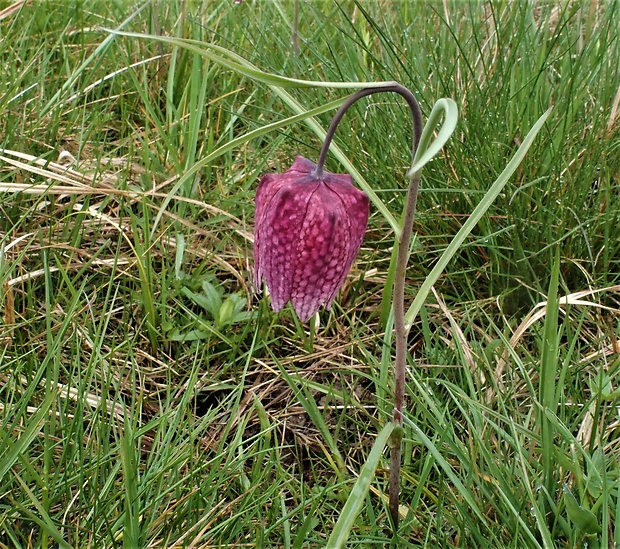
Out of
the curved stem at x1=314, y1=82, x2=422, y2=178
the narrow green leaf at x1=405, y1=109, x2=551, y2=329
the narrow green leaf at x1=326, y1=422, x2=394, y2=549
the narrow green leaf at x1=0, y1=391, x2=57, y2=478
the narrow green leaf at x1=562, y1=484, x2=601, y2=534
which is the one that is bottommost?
the narrow green leaf at x1=562, y1=484, x2=601, y2=534

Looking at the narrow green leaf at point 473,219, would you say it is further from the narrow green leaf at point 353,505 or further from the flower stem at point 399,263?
the narrow green leaf at point 353,505

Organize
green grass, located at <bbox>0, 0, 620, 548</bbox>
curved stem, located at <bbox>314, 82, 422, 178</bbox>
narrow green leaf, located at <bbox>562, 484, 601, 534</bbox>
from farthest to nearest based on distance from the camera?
green grass, located at <bbox>0, 0, 620, 548</bbox>
narrow green leaf, located at <bbox>562, 484, 601, 534</bbox>
curved stem, located at <bbox>314, 82, 422, 178</bbox>

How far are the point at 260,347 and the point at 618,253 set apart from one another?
67 cm

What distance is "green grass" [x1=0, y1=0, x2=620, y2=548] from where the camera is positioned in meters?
1.06

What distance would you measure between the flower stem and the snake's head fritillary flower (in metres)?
0.03

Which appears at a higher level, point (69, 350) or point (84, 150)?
point (84, 150)

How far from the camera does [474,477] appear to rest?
3.56 feet

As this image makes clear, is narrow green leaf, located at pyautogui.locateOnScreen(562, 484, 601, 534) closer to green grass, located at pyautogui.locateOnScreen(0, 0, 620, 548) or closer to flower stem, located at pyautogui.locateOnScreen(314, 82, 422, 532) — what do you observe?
green grass, located at pyautogui.locateOnScreen(0, 0, 620, 548)

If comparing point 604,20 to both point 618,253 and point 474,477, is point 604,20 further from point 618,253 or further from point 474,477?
point 474,477

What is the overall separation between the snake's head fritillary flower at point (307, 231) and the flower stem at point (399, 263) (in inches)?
1.2

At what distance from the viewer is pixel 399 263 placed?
0.95m

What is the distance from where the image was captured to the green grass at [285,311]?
1063 millimetres

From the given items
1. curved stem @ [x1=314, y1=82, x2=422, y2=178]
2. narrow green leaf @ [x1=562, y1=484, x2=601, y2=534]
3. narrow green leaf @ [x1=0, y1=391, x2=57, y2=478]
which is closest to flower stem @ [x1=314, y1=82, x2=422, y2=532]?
curved stem @ [x1=314, y1=82, x2=422, y2=178]

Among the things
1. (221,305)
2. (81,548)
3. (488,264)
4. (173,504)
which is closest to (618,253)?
(488,264)
